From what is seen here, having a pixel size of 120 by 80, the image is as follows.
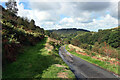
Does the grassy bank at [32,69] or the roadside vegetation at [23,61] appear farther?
the roadside vegetation at [23,61]

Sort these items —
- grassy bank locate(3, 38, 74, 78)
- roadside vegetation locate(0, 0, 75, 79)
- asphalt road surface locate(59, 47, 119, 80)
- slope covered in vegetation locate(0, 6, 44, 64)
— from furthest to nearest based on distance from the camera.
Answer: asphalt road surface locate(59, 47, 119, 80), slope covered in vegetation locate(0, 6, 44, 64), roadside vegetation locate(0, 0, 75, 79), grassy bank locate(3, 38, 74, 78)

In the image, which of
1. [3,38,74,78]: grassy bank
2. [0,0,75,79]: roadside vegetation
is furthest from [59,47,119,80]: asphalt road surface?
[3,38,74,78]: grassy bank

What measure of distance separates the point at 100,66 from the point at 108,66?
274 cm

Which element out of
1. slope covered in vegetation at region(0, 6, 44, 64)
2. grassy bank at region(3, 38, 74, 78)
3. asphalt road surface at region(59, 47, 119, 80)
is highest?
slope covered in vegetation at region(0, 6, 44, 64)

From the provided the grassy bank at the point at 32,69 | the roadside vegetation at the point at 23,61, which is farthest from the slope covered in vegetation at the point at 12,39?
the grassy bank at the point at 32,69

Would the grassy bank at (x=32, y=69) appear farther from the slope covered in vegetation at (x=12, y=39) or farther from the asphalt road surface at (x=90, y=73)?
the asphalt road surface at (x=90, y=73)

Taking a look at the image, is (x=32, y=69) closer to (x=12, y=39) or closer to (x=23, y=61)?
(x=23, y=61)

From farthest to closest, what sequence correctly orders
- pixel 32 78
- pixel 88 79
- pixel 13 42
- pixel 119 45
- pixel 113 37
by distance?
pixel 113 37, pixel 119 45, pixel 88 79, pixel 13 42, pixel 32 78

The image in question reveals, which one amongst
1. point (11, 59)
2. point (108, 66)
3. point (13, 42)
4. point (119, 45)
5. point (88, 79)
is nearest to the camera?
point (11, 59)

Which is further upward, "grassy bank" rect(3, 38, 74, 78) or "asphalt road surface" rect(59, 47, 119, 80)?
"grassy bank" rect(3, 38, 74, 78)

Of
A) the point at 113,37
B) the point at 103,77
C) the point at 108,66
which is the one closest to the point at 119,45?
the point at 113,37

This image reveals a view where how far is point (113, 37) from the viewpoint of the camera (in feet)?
396

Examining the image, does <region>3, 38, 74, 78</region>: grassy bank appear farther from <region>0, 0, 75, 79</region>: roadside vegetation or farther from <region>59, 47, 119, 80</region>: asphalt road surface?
<region>59, 47, 119, 80</region>: asphalt road surface

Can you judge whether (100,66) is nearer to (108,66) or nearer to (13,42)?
(108,66)
